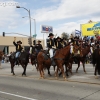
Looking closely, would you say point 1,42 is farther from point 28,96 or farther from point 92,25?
point 28,96

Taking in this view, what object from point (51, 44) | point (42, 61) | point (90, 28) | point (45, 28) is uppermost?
point (45, 28)

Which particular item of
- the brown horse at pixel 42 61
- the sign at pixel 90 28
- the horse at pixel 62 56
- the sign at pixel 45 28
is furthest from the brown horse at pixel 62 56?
the sign at pixel 45 28

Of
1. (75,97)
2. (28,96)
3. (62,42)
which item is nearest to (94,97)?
(75,97)

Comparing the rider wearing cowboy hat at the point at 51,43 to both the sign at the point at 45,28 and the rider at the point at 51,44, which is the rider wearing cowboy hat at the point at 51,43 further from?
the sign at the point at 45,28

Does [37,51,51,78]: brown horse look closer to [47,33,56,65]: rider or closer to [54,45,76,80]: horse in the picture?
[47,33,56,65]: rider

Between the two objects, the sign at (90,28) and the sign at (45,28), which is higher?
the sign at (45,28)

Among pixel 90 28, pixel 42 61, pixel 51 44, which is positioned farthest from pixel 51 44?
pixel 90 28

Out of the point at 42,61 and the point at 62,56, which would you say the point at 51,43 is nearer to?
the point at 62,56

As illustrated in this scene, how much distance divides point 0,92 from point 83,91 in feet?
12.7

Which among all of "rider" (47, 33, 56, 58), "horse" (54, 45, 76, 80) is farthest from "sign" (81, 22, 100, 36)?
"horse" (54, 45, 76, 80)

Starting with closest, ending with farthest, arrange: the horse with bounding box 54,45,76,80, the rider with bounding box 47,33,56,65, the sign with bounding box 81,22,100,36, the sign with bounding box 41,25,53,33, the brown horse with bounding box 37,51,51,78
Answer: the horse with bounding box 54,45,76,80 → the rider with bounding box 47,33,56,65 → the brown horse with bounding box 37,51,51,78 → the sign with bounding box 81,22,100,36 → the sign with bounding box 41,25,53,33

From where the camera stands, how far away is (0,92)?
970 centimetres

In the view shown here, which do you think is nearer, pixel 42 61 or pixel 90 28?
pixel 42 61

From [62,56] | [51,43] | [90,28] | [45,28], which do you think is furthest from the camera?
[45,28]
